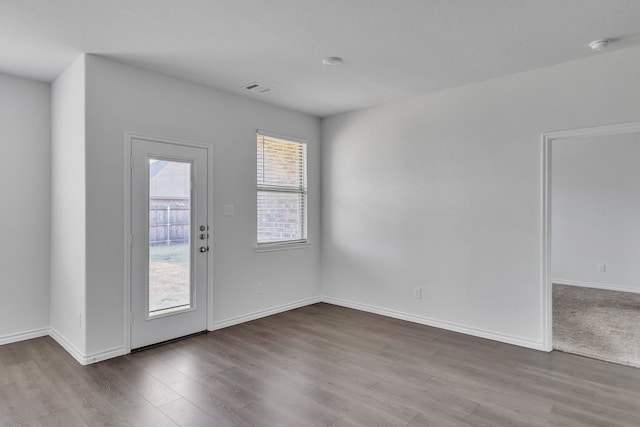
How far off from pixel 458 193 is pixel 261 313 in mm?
2708

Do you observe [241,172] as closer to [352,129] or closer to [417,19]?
[352,129]

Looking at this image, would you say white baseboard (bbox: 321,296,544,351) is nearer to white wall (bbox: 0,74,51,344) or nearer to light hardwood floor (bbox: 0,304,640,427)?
light hardwood floor (bbox: 0,304,640,427)

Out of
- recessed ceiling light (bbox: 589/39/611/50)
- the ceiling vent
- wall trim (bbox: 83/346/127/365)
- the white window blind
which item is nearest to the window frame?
the white window blind

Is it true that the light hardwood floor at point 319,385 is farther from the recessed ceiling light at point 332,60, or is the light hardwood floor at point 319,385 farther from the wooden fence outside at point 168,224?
the recessed ceiling light at point 332,60

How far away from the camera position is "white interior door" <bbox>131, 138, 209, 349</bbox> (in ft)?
11.7

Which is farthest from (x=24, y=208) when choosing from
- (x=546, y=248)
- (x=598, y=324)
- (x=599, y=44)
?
(x=598, y=324)

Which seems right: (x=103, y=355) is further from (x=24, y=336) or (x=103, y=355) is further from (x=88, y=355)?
(x=24, y=336)

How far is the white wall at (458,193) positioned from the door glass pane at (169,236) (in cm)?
212

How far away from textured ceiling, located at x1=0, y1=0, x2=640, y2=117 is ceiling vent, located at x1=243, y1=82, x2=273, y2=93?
0.39 feet

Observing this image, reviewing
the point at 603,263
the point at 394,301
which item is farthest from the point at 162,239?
the point at 603,263

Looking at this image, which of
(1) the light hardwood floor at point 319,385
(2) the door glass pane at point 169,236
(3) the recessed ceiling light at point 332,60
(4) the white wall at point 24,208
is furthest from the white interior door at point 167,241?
(3) the recessed ceiling light at point 332,60

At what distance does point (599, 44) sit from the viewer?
9.77 ft

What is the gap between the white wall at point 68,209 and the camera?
3.29m

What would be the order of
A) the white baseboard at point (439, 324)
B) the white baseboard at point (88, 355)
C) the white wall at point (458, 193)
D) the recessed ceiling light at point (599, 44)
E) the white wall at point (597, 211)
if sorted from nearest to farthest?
the recessed ceiling light at point (599, 44) → the white baseboard at point (88, 355) → the white wall at point (458, 193) → the white baseboard at point (439, 324) → the white wall at point (597, 211)
